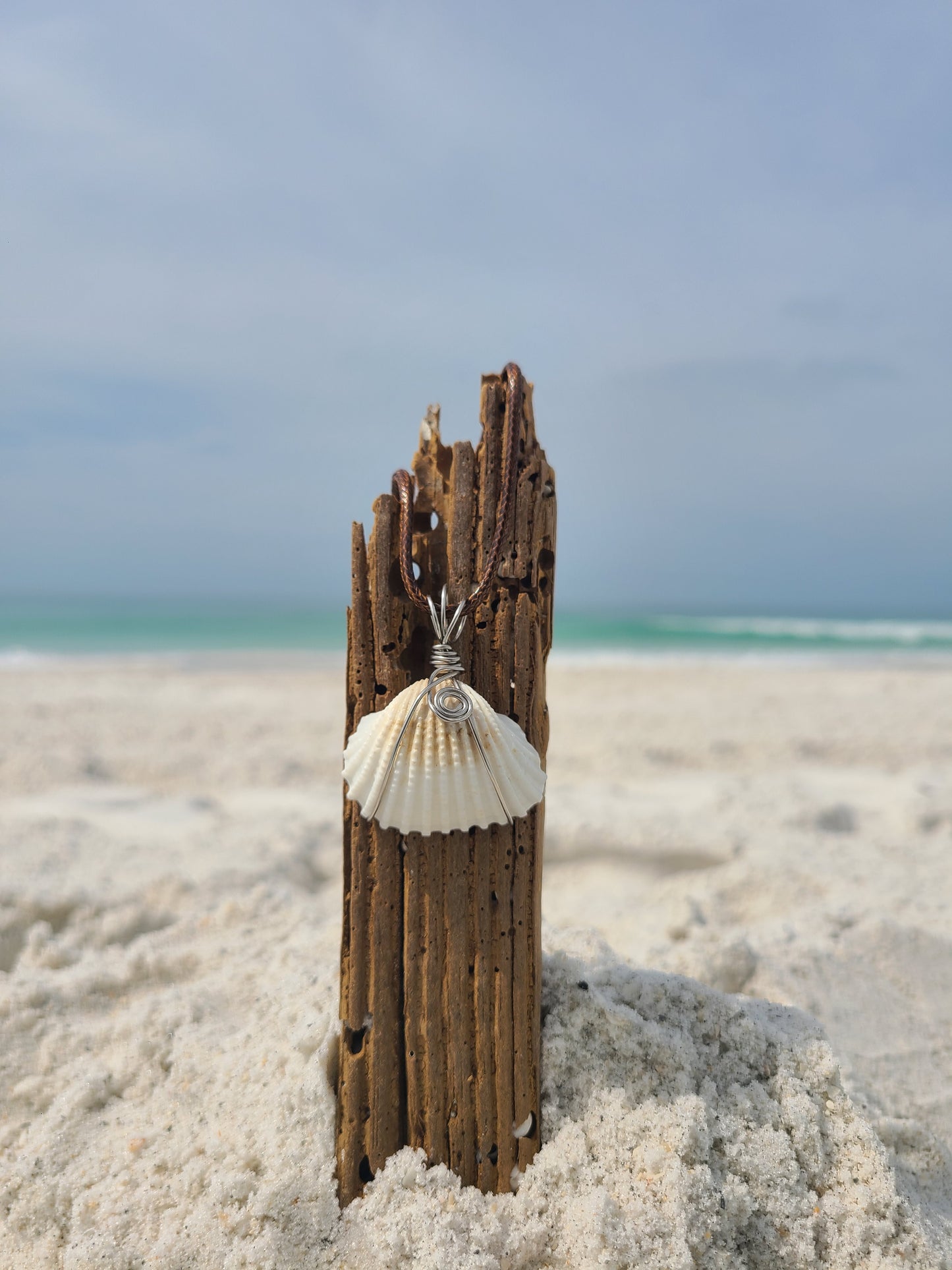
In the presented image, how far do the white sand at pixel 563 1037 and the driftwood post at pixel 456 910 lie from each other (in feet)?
0.32

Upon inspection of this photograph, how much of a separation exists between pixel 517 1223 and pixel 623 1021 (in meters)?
0.52

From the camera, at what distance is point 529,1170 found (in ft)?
6.01

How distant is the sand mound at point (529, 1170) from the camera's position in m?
1.70

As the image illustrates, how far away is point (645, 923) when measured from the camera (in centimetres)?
346

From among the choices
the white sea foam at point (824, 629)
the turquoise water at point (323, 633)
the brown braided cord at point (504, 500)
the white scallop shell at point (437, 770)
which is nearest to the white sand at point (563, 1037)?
the white scallop shell at point (437, 770)

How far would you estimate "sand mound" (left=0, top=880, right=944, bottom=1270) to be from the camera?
1698 mm

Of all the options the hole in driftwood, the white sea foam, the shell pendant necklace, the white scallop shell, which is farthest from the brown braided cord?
the white sea foam

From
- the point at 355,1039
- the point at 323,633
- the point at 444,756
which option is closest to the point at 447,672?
the point at 444,756

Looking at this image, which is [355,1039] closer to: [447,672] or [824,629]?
[447,672]

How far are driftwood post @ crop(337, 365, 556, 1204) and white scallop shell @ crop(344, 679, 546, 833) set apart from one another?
13cm

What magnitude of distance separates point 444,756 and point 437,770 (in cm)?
4

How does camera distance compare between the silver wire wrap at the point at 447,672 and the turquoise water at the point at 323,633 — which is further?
the turquoise water at the point at 323,633

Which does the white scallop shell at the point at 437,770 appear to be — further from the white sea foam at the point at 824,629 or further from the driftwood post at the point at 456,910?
the white sea foam at the point at 824,629

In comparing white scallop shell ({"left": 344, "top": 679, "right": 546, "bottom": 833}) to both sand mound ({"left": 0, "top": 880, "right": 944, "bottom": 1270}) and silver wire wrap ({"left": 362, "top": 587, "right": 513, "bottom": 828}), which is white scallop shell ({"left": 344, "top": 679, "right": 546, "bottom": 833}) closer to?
silver wire wrap ({"left": 362, "top": 587, "right": 513, "bottom": 828})
